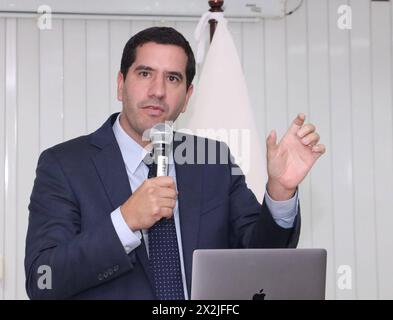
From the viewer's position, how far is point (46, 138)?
11.5 ft

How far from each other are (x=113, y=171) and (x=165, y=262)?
1.10 feet

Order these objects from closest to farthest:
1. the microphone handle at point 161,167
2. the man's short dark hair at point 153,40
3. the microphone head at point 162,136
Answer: the microphone handle at point 161,167 < the microphone head at point 162,136 < the man's short dark hair at point 153,40

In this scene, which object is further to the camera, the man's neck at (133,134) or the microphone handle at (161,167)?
the man's neck at (133,134)

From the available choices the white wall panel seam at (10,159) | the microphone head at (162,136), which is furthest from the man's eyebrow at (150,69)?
the white wall panel seam at (10,159)

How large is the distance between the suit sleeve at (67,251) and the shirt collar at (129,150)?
243 mm

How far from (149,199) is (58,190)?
16.4 inches

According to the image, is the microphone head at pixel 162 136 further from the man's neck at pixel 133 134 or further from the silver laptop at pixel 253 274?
the silver laptop at pixel 253 274

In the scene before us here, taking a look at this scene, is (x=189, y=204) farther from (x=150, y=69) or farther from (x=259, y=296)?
(x=259, y=296)

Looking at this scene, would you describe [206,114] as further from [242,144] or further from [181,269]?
[181,269]

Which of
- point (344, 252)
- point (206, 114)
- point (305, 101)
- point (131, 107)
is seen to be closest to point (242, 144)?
point (206, 114)

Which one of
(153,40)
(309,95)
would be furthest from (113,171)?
(309,95)

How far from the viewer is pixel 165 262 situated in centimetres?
182

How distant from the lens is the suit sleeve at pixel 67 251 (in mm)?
1658

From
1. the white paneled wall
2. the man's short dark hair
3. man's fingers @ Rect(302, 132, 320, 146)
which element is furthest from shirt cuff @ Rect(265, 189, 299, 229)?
the white paneled wall
